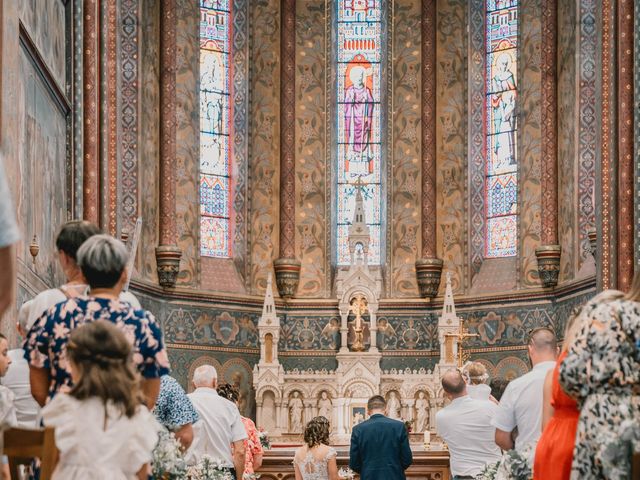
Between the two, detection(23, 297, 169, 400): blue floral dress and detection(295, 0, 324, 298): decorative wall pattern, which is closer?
detection(23, 297, 169, 400): blue floral dress

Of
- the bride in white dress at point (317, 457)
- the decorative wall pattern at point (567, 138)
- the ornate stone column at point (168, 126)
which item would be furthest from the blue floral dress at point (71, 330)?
the ornate stone column at point (168, 126)

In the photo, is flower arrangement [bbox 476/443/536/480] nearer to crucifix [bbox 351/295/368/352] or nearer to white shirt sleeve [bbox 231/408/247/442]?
white shirt sleeve [bbox 231/408/247/442]

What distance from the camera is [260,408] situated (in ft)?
72.7

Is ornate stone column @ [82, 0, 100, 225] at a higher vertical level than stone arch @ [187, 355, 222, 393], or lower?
higher

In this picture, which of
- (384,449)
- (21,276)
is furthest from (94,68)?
(384,449)

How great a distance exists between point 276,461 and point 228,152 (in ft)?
34.3

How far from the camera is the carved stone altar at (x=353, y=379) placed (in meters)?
22.1

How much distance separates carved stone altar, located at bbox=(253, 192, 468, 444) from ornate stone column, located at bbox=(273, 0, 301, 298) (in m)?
1.23

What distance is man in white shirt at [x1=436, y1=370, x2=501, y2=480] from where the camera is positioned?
32.5 ft

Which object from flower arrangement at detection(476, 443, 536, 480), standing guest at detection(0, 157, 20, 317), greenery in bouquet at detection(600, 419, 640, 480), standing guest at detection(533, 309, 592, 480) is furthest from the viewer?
flower arrangement at detection(476, 443, 536, 480)

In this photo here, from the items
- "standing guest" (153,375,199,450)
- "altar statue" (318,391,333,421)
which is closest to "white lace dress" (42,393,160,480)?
"standing guest" (153,375,199,450)

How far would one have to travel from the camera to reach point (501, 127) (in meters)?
23.8

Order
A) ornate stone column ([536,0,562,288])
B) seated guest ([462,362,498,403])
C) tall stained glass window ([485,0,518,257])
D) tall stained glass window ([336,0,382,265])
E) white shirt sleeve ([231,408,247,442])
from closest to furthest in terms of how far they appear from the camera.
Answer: white shirt sleeve ([231,408,247,442])
seated guest ([462,362,498,403])
ornate stone column ([536,0,562,288])
tall stained glass window ([485,0,518,257])
tall stained glass window ([336,0,382,265])

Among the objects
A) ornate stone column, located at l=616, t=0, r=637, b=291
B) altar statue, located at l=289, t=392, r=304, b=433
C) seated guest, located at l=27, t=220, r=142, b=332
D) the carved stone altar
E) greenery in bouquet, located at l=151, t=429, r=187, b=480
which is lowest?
altar statue, located at l=289, t=392, r=304, b=433
